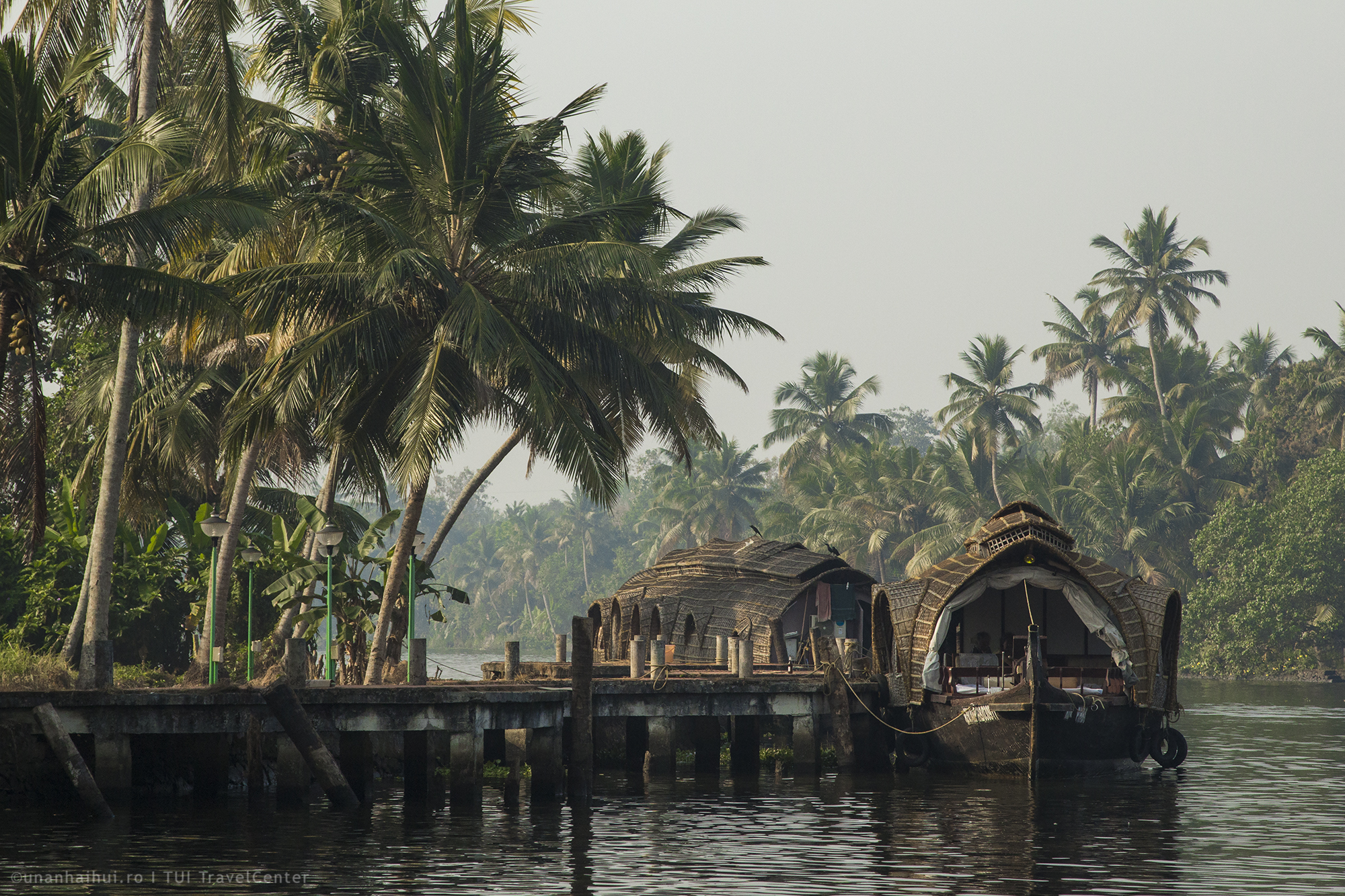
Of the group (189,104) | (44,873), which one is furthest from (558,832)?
(189,104)

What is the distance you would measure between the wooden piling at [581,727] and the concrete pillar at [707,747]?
3.99 metres

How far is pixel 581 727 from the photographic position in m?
20.2

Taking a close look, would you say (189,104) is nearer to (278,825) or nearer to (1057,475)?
(278,825)

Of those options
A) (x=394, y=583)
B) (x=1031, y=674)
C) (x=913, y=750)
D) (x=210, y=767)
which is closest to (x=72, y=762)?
(x=210, y=767)

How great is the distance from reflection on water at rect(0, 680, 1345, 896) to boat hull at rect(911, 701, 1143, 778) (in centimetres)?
34

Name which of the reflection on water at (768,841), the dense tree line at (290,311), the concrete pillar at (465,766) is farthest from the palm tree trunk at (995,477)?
the concrete pillar at (465,766)

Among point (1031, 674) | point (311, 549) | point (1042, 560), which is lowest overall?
point (1031, 674)

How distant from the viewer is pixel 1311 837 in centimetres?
1827

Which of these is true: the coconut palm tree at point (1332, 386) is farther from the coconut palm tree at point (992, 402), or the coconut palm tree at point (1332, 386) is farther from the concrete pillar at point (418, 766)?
the concrete pillar at point (418, 766)

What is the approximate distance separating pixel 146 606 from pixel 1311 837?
76.8 feet

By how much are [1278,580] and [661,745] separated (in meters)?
41.3

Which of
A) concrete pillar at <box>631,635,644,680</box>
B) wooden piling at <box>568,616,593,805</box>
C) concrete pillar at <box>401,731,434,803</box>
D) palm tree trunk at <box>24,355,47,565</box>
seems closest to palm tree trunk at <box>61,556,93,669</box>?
palm tree trunk at <box>24,355,47,565</box>

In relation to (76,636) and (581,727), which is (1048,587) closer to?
(581,727)

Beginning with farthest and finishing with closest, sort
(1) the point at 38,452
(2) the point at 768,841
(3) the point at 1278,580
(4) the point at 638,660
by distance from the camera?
1. (3) the point at 1278,580
2. (4) the point at 638,660
3. (1) the point at 38,452
4. (2) the point at 768,841
